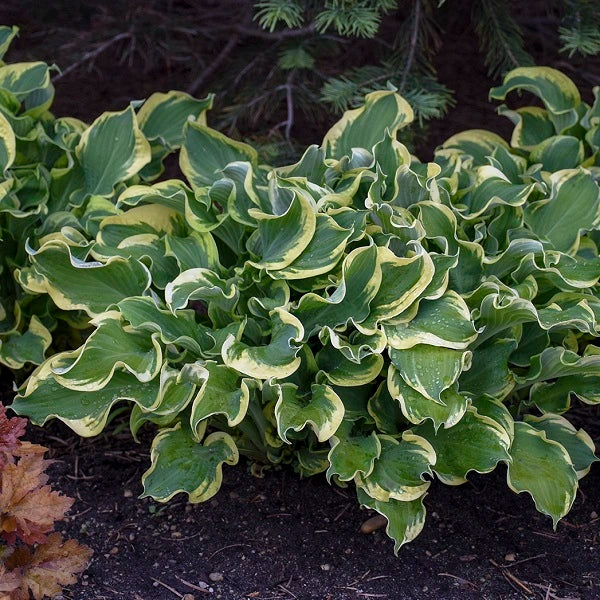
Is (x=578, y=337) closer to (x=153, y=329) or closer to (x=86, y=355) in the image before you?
(x=153, y=329)

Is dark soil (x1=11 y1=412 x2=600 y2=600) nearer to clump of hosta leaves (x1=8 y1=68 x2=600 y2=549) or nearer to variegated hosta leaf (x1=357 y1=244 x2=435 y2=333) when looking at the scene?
clump of hosta leaves (x1=8 y1=68 x2=600 y2=549)

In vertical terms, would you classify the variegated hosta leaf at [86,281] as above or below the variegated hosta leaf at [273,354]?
below

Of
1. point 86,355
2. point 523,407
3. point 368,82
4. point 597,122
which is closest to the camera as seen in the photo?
point 86,355

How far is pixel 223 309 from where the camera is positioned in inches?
93.4

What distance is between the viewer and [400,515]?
227 cm

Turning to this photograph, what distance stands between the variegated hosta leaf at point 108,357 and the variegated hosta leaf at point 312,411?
329mm

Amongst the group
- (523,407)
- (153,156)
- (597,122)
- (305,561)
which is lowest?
(305,561)

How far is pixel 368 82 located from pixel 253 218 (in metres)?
1.01

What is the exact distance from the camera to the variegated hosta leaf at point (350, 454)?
220 cm

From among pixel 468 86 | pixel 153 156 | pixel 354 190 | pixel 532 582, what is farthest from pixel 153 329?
pixel 468 86

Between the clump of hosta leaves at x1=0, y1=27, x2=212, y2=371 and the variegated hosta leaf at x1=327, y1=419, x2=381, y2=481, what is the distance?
968 mm

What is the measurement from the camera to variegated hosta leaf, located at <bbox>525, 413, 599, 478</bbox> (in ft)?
8.00

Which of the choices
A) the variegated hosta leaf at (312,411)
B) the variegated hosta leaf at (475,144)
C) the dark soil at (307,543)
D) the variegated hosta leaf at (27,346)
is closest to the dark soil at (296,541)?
the dark soil at (307,543)

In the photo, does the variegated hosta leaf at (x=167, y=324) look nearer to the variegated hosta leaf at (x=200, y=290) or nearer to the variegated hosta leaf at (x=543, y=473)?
the variegated hosta leaf at (x=200, y=290)
